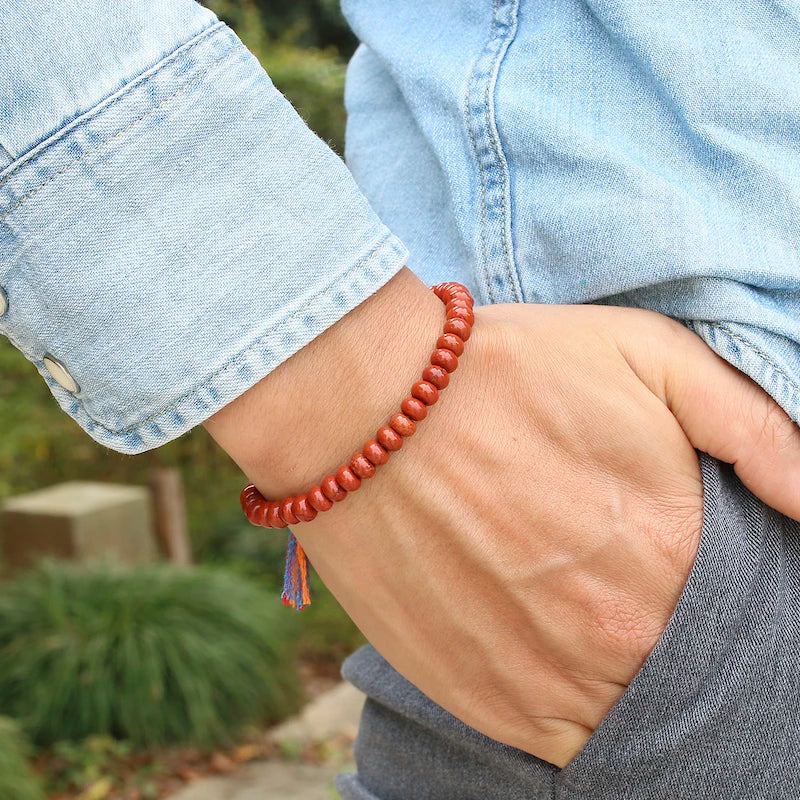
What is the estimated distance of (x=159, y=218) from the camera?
77 cm

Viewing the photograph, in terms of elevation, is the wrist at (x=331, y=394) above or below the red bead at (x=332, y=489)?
above

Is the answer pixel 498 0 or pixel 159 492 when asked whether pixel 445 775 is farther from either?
pixel 159 492

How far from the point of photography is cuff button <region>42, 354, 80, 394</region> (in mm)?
817

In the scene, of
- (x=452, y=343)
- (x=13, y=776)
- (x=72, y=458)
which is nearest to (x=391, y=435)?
(x=452, y=343)

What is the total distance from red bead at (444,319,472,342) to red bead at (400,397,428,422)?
0.08 m

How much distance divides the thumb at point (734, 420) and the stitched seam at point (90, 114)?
0.54 metres

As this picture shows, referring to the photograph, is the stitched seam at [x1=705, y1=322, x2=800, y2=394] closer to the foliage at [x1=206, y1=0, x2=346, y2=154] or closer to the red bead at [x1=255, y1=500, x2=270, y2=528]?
the red bead at [x1=255, y1=500, x2=270, y2=528]

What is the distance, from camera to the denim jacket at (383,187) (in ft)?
2.47

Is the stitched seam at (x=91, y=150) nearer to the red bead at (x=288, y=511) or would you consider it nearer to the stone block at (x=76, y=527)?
the red bead at (x=288, y=511)

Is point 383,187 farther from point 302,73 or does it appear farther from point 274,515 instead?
point 302,73

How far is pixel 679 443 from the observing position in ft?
2.92

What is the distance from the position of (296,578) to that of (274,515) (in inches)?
6.7

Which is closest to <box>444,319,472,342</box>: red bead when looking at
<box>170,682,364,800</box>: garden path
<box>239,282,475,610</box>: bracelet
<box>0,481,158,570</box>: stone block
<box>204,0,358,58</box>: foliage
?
<box>239,282,475,610</box>: bracelet

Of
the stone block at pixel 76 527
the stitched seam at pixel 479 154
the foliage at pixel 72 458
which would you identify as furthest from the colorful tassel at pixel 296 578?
the foliage at pixel 72 458
